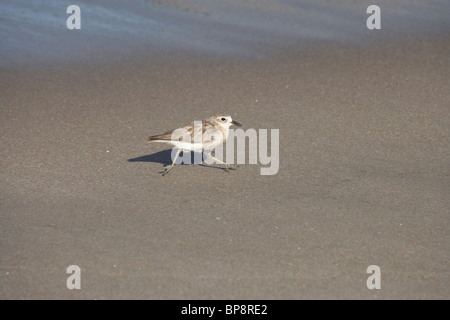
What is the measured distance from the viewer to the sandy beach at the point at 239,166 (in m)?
5.44

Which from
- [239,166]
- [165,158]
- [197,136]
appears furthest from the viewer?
[165,158]

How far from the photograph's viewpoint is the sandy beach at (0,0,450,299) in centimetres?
544

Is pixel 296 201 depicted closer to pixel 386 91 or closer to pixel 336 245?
pixel 336 245

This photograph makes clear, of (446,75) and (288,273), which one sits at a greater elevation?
(446,75)

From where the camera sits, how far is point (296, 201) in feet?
21.9

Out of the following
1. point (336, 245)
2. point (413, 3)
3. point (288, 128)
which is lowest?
point (336, 245)

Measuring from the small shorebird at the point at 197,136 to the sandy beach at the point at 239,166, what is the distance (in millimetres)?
304

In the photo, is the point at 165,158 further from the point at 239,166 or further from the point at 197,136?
the point at 239,166

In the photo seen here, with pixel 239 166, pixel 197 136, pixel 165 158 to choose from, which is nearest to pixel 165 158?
pixel 165 158

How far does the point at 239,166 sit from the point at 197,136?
646 mm

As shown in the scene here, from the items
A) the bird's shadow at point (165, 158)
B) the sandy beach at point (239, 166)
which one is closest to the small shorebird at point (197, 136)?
the bird's shadow at point (165, 158)

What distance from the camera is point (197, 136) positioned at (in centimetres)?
744
